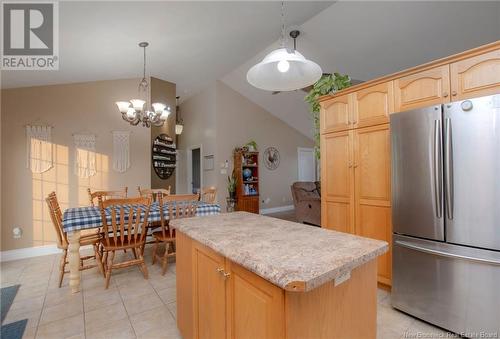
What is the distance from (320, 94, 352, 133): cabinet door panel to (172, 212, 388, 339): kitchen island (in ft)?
5.36

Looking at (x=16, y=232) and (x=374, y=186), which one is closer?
(x=374, y=186)

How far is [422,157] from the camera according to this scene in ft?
6.17

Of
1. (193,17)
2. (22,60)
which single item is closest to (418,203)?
(193,17)

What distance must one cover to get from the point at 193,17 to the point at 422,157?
286 cm

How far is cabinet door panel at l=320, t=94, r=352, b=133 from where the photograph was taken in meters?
2.64

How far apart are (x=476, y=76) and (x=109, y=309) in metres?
3.51

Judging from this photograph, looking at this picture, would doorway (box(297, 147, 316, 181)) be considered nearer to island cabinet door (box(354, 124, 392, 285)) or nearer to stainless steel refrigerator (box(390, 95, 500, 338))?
island cabinet door (box(354, 124, 392, 285))

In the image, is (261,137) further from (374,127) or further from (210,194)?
(374,127)

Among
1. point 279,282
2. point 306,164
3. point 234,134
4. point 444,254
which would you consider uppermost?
point 234,134

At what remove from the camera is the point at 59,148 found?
3.72 meters

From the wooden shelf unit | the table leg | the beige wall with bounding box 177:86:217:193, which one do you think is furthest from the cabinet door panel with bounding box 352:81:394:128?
the beige wall with bounding box 177:86:217:193

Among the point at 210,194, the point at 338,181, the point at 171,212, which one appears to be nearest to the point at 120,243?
the point at 171,212

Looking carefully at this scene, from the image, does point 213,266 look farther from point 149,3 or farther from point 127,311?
point 149,3

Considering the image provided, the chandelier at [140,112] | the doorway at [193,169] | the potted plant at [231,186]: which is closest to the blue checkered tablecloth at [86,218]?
the chandelier at [140,112]
